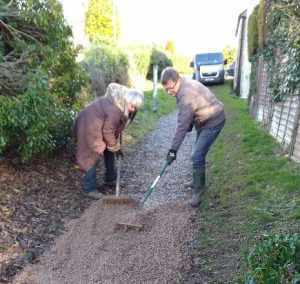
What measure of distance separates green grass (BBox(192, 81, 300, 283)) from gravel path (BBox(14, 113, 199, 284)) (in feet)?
0.88

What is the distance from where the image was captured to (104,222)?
15.7ft

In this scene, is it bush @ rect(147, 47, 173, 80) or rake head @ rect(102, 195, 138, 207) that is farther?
bush @ rect(147, 47, 173, 80)

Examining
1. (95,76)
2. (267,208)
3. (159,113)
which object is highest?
(95,76)

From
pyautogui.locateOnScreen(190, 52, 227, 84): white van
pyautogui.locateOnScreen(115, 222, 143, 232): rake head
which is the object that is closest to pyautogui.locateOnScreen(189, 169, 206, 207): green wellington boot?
pyautogui.locateOnScreen(115, 222, 143, 232): rake head

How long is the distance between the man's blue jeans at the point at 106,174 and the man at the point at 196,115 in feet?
3.98

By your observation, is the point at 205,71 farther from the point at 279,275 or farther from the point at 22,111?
the point at 279,275

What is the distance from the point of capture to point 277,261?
181 cm

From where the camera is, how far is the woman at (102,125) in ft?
17.5

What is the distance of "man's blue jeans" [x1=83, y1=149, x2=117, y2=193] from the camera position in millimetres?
5547

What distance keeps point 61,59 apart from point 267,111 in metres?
5.39

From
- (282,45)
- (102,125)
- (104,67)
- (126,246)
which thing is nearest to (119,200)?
(102,125)

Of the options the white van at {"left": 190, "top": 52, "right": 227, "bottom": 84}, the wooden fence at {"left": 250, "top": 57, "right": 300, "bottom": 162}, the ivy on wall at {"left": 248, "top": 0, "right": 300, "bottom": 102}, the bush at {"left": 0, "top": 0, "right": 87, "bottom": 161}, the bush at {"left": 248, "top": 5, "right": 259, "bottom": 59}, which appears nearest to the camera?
the bush at {"left": 0, "top": 0, "right": 87, "bottom": 161}

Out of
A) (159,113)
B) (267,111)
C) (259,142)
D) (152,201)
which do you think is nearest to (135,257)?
(152,201)

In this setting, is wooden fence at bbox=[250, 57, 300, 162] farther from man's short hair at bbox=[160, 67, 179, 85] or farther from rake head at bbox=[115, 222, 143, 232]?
rake head at bbox=[115, 222, 143, 232]
